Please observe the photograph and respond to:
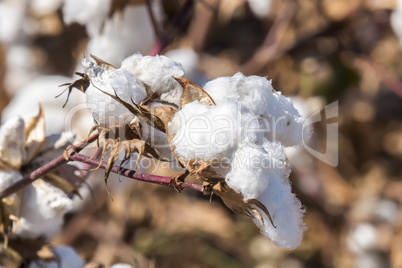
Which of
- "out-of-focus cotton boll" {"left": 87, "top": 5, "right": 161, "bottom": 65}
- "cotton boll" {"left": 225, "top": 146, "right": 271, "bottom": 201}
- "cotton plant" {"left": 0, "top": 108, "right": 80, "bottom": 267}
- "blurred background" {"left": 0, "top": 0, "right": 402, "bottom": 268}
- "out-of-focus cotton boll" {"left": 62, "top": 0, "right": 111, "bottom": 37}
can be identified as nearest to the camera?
"cotton boll" {"left": 225, "top": 146, "right": 271, "bottom": 201}

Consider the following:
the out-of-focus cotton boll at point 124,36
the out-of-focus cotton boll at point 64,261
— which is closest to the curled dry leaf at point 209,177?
the out-of-focus cotton boll at point 64,261

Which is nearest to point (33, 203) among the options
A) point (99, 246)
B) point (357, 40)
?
point (99, 246)

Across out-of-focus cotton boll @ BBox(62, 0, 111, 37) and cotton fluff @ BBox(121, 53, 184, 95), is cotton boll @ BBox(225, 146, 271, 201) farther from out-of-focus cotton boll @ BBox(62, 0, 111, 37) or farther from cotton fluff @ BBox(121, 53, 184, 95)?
out-of-focus cotton boll @ BBox(62, 0, 111, 37)

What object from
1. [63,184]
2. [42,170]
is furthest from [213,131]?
[63,184]

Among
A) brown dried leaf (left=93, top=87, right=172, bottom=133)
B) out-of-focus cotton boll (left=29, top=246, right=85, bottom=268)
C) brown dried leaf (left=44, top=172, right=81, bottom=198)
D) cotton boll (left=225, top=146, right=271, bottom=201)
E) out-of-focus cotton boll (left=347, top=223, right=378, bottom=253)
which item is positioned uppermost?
brown dried leaf (left=93, top=87, right=172, bottom=133)

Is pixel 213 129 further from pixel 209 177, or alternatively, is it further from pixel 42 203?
pixel 42 203

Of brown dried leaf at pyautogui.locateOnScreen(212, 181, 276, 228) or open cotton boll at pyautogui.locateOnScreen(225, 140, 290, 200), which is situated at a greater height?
open cotton boll at pyautogui.locateOnScreen(225, 140, 290, 200)

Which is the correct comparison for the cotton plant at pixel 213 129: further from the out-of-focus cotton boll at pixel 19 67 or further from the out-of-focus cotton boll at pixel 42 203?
the out-of-focus cotton boll at pixel 19 67

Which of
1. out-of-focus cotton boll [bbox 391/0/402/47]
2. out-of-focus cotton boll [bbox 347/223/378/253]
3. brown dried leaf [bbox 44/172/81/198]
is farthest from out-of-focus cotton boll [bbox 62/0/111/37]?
out-of-focus cotton boll [bbox 347/223/378/253]

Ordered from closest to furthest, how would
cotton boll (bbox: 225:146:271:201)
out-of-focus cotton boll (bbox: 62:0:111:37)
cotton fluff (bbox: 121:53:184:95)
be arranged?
cotton boll (bbox: 225:146:271:201) → cotton fluff (bbox: 121:53:184:95) → out-of-focus cotton boll (bbox: 62:0:111:37)
